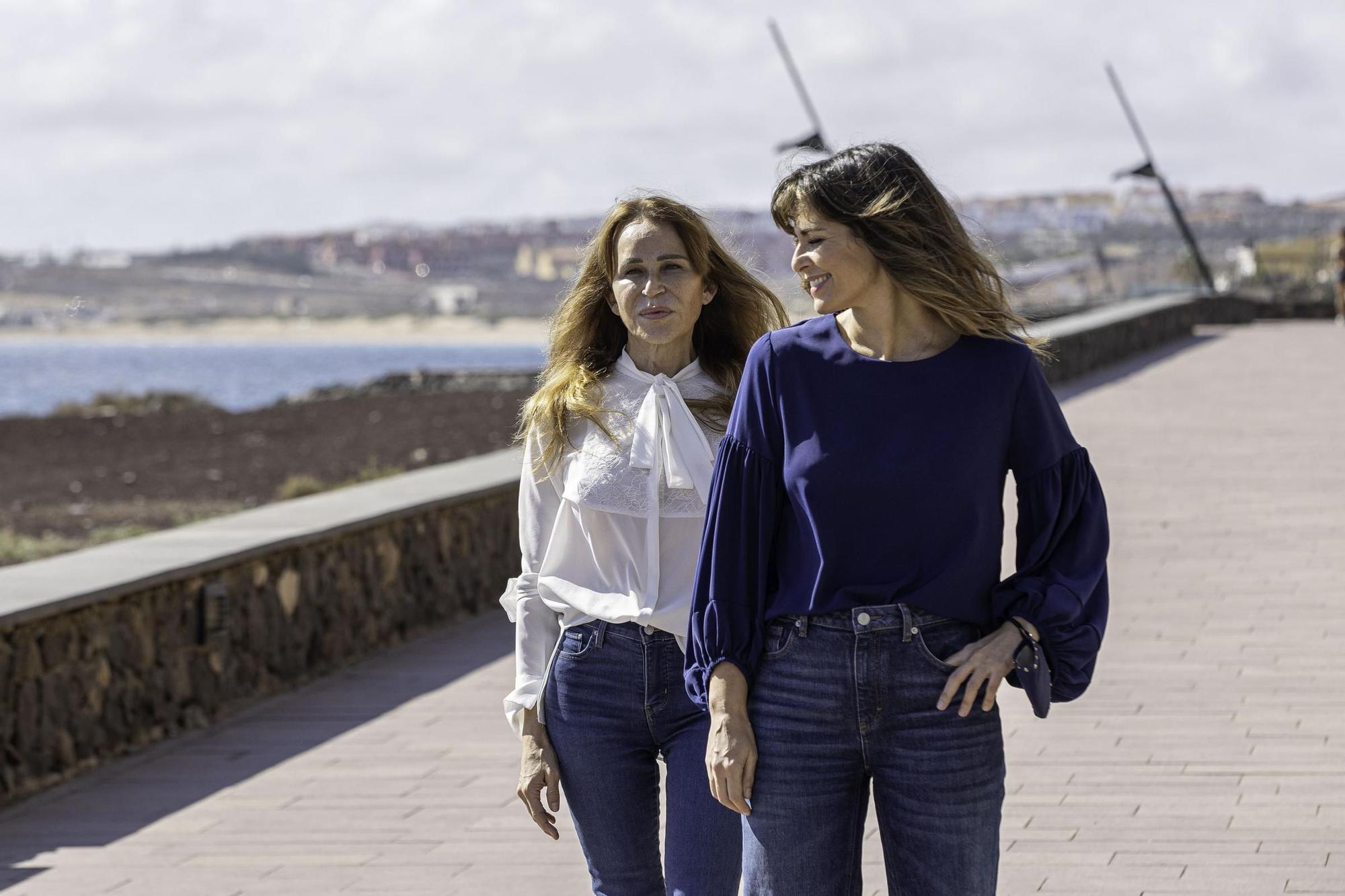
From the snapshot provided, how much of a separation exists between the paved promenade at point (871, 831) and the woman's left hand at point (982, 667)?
2.17 meters

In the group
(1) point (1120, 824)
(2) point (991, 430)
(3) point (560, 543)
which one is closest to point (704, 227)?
(3) point (560, 543)

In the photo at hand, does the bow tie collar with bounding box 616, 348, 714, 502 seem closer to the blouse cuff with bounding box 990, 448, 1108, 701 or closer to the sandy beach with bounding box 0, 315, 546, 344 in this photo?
the blouse cuff with bounding box 990, 448, 1108, 701

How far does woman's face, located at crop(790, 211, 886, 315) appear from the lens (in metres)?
2.85

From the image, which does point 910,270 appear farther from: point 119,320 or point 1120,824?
point 119,320

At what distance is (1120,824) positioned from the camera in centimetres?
533

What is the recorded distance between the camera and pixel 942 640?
2807 mm

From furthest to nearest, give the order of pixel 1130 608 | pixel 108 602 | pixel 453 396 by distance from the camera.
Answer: pixel 453 396 < pixel 1130 608 < pixel 108 602

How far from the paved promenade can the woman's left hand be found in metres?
2.17

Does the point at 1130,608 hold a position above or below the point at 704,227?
below

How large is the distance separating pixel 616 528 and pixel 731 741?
599mm

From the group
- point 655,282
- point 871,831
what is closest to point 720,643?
point 655,282

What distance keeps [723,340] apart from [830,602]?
2.88 ft

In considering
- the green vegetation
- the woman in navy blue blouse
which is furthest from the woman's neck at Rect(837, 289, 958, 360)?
the green vegetation

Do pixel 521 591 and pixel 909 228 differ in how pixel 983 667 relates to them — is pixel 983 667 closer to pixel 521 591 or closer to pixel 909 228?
pixel 909 228
